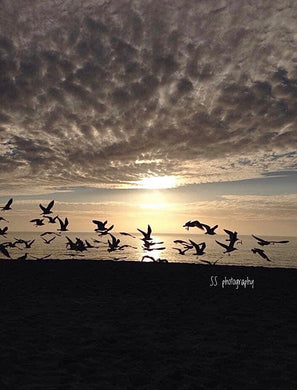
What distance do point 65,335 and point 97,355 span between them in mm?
1734

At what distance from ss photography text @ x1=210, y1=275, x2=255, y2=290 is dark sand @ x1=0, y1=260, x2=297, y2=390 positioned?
417 millimetres

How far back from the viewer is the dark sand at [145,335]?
6598 millimetres

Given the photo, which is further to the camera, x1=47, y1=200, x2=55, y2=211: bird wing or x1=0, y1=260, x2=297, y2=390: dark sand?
x1=47, y1=200, x2=55, y2=211: bird wing

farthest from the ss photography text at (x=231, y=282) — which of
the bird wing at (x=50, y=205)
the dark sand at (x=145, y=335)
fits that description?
the bird wing at (x=50, y=205)

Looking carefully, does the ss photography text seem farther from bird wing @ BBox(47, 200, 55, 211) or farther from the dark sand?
bird wing @ BBox(47, 200, 55, 211)

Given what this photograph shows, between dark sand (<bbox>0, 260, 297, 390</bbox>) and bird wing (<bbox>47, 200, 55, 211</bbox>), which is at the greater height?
bird wing (<bbox>47, 200, 55, 211</bbox>)

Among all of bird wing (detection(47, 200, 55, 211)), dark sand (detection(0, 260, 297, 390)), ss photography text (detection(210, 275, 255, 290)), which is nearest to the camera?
dark sand (detection(0, 260, 297, 390))

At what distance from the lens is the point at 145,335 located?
948 cm

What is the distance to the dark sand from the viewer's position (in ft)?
21.6

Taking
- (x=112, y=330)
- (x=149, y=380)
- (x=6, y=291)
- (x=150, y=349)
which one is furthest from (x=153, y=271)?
(x=149, y=380)

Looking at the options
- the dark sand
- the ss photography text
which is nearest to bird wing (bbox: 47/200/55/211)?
the dark sand

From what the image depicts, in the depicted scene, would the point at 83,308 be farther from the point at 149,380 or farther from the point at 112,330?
the point at 149,380

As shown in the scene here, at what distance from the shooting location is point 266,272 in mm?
22062

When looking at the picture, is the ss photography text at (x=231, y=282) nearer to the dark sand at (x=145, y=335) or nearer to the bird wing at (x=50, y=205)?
the dark sand at (x=145, y=335)
